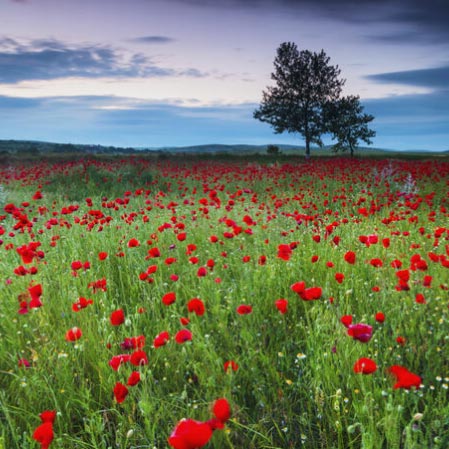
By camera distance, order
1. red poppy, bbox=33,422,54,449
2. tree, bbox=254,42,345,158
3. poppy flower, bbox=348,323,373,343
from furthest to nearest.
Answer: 1. tree, bbox=254,42,345,158
2. poppy flower, bbox=348,323,373,343
3. red poppy, bbox=33,422,54,449

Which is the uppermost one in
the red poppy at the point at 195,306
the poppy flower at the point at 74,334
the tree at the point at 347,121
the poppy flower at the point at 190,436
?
the tree at the point at 347,121

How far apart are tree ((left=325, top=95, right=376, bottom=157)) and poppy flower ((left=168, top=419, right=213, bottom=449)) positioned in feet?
127

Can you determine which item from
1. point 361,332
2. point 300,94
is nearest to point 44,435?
point 361,332

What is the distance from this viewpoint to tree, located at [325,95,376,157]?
3762 cm

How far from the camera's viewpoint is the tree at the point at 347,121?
37.6 metres

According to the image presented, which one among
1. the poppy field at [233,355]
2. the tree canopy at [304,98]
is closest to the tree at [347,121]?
the tree canopy at [304,98]

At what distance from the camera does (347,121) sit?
38.5 m

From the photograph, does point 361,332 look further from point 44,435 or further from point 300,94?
point 300,94

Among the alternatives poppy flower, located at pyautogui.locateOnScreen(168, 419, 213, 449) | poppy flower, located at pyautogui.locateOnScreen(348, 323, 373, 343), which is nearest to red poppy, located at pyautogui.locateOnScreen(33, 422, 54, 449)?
poppy flower, located at pyautogui.locateOnScreen(168, 419, 213, 449)

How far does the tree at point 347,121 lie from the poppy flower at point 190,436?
38759mm

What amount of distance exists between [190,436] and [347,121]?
132 feet

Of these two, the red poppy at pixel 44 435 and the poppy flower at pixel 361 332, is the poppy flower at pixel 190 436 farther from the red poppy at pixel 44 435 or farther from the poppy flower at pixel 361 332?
the poppy flower at pixel 361 332

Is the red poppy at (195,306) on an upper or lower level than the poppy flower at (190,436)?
upper

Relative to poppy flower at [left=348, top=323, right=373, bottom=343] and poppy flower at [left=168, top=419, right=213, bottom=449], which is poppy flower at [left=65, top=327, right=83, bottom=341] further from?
poppy flower at [left=348, top=323, right=373, bottom=343]
